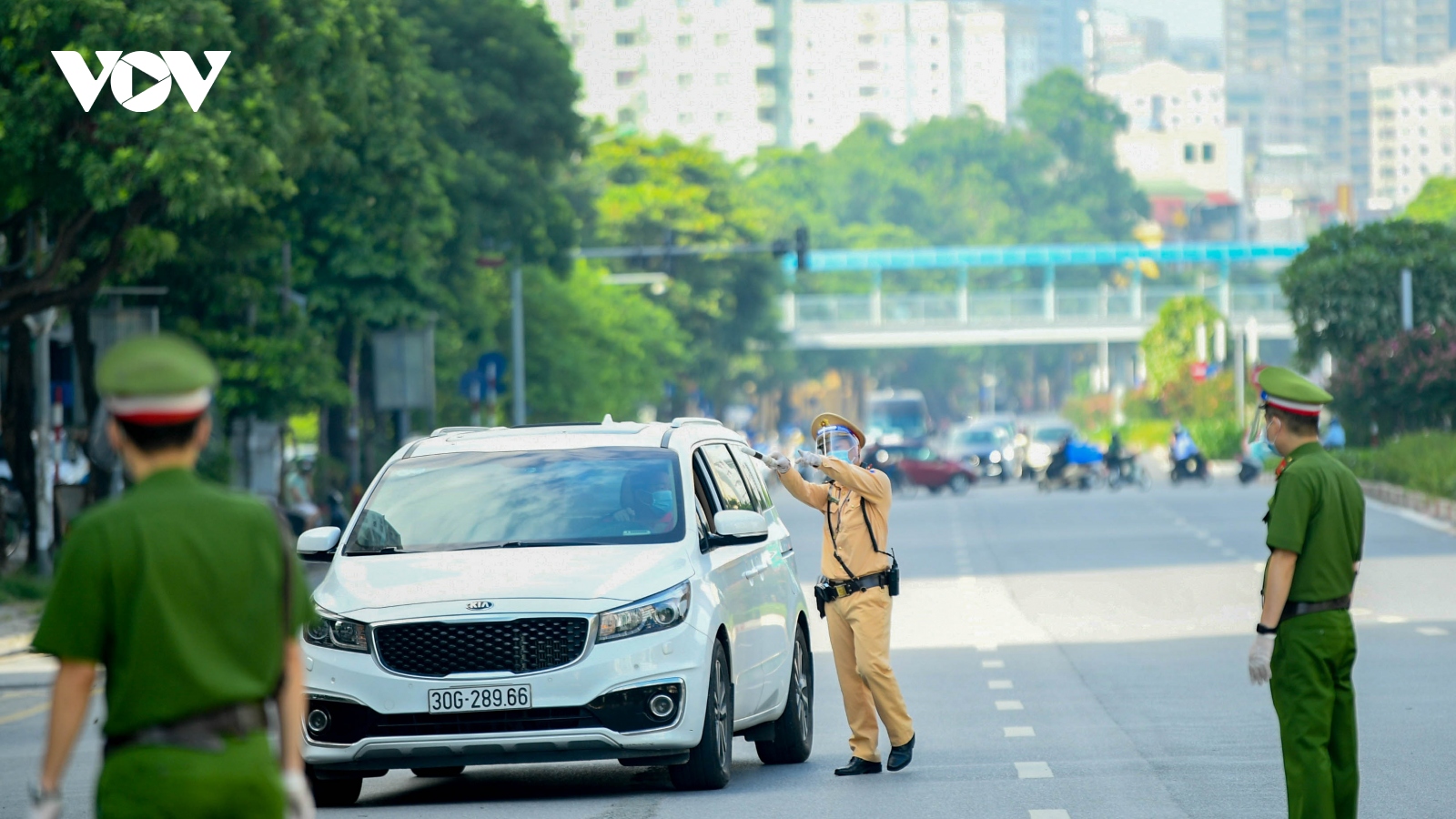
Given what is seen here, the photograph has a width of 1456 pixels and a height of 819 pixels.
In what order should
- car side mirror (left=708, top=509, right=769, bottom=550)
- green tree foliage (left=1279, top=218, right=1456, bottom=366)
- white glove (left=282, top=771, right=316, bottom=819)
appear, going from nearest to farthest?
white glove (left=282, top=771, right=316, bottom=819)
car side mirror (left=708, top=509, right=769, bottom=550)
green tree foliage (left=1279, top=218, right=1456, bottom=366)

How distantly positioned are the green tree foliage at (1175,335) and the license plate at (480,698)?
79452 millimetres

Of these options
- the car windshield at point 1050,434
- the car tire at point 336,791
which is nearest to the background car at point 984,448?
the car windshield at point 1050,434

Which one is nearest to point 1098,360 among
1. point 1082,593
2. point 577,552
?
point 1082,593

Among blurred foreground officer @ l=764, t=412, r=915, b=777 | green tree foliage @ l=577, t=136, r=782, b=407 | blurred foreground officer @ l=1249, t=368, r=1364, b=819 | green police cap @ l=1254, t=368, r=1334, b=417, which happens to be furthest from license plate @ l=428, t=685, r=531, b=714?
green tree foliage @ l=577, t=136, r=782, b=407

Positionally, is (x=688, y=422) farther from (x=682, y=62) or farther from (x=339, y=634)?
(x=682, y=62)

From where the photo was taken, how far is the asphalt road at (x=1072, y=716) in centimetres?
977

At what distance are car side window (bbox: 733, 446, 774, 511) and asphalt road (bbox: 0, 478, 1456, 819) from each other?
1.31m

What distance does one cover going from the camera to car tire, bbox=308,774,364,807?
392 inches

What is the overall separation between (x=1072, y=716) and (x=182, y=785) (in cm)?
922

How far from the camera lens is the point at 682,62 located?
184 metres

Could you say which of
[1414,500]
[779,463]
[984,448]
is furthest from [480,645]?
[984,448]

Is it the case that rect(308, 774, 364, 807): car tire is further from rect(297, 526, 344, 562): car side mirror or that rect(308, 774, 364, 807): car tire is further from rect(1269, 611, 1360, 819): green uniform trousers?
rect(1269, 611, 1360, 819): green uniform trousers

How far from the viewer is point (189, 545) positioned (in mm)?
4605

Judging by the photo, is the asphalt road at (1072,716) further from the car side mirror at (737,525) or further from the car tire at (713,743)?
the car side mirror at (737,525)
